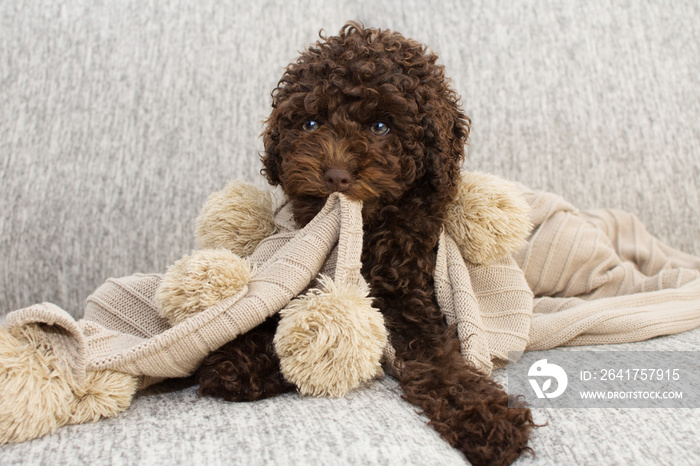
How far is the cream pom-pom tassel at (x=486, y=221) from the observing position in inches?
50.8

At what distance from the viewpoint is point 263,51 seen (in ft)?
6.66

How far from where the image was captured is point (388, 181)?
114 centimetres

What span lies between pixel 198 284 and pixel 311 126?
0.40 meters

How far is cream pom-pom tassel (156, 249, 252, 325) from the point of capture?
104 cm

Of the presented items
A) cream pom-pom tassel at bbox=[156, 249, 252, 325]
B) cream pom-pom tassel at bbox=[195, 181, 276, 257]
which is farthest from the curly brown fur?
cream pom-pom tassel at bbox=[195, 181, 276, 257]

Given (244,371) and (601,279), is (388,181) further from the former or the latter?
(601,279)

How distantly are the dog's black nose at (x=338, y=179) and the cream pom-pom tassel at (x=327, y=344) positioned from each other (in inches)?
7.6

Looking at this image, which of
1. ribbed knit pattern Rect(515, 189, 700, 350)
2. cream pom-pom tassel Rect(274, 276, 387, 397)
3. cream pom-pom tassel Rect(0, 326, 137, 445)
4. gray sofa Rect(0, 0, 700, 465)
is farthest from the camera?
gray sofa Rect(0, 0, 700, 465)

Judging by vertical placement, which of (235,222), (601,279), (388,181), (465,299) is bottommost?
(601,279)

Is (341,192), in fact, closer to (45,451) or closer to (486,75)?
(45,451)

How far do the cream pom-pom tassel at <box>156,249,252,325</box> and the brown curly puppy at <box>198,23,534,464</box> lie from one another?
118 millimetres

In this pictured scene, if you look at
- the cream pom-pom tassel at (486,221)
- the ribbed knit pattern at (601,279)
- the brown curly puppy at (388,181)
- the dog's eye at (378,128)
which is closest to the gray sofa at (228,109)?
the ribbed knit pattern at (601,279)

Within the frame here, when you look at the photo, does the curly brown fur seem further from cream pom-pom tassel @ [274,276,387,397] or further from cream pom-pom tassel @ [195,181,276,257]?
cream pom-pom tassel @ [195,181,276,257]

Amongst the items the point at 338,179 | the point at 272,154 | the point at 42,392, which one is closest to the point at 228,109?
the point at 272,154
